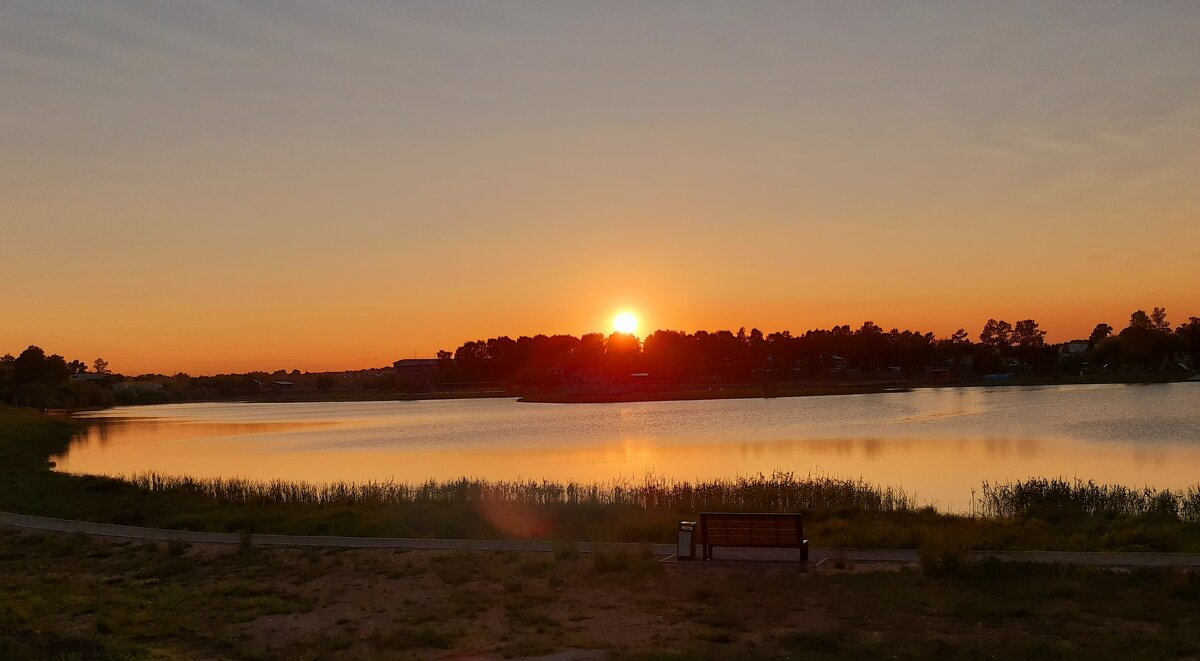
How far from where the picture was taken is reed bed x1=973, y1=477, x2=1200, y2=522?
21844 mm

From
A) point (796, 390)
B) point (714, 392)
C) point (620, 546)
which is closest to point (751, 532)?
point (620, 546)

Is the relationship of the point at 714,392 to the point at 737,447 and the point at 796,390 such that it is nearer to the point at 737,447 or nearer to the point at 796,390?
the point at 796,390

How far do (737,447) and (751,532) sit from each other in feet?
120

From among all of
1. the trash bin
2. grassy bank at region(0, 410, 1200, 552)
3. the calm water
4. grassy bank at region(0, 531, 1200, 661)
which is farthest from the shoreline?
grassy bank at region(0, 531, 1200, 661)

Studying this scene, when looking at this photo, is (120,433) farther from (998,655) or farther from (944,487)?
(998,655)

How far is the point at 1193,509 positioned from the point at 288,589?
19.6 meters

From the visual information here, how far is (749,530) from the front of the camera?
15.2 metres

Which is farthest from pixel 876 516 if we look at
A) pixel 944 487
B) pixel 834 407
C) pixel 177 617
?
pixel 834 407

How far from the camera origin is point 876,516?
21750 mm

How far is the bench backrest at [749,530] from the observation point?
1503cm

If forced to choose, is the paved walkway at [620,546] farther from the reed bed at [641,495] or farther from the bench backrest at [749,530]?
the reed bed at [641,495]

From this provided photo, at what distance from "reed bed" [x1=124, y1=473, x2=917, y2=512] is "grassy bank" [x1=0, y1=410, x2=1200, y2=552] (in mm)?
60

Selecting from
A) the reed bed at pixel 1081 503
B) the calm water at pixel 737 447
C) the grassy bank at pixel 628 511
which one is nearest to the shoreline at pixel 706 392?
the calm water at pixel 737 447

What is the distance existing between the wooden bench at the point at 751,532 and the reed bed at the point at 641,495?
28.3ft
